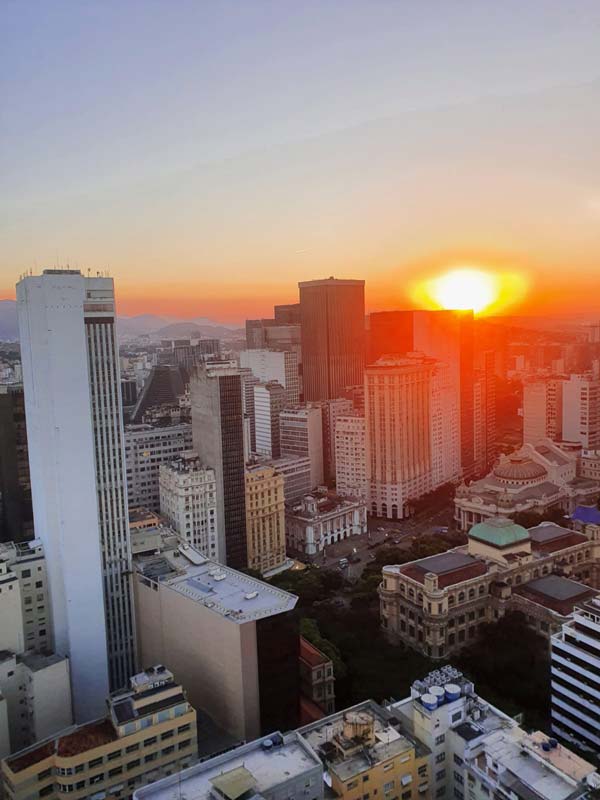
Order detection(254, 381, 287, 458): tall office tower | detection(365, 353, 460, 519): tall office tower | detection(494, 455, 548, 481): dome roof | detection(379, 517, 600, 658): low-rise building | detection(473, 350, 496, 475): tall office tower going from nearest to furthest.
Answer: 1. detection(379, 517, 600, 658): low-rise building
2. detection(494, 455, 548, 481): dome roof
3. detection(365, 353, 460, 519): tall office tower
4. detection(254, 381, 287, 458): tall office tower
5. detection(473, 350, 496, 475): tall office tower

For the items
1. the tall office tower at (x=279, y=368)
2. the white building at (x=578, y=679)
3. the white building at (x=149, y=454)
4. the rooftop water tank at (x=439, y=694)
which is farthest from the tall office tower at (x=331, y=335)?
the rooftop water tank at (x=439, y=694)

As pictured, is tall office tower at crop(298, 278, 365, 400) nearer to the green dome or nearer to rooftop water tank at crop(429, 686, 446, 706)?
the green dome

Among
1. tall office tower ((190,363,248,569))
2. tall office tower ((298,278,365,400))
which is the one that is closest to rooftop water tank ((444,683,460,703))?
tall office tower ((190,363,248,569))

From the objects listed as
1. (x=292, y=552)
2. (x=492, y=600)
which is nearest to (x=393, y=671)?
(x=492, y=600)

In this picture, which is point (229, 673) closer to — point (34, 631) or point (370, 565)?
point (34, 631)

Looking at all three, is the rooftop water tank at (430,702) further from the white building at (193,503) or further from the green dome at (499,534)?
the white building at (193,503)

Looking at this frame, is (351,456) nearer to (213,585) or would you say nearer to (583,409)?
(583,409)

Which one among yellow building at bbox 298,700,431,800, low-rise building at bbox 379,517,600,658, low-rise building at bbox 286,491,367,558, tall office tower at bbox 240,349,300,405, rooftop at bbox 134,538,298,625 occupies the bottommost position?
low-rise building at bbox 286,491,367,558
